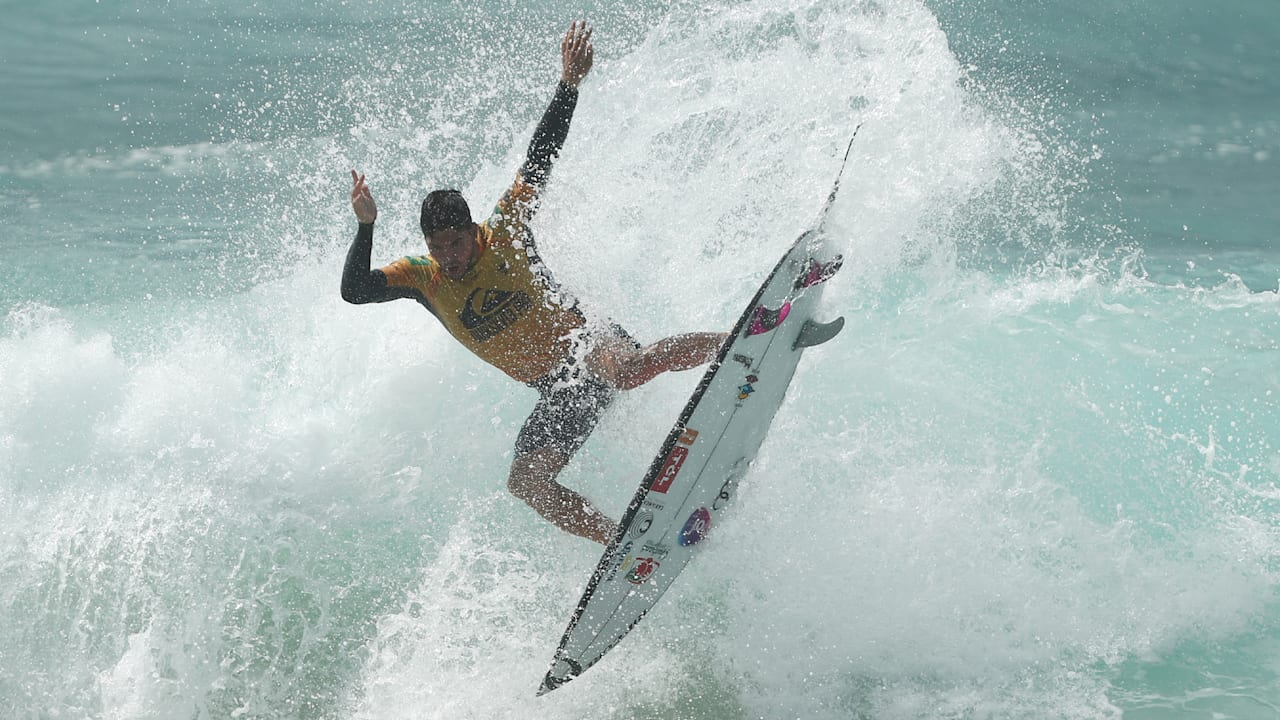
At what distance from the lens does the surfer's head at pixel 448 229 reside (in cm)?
400

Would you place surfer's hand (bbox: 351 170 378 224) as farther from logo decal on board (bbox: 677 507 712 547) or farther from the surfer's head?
logo decal on board (bbox: 677 507 712 547)

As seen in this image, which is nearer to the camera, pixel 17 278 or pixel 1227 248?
pixel 1227 248

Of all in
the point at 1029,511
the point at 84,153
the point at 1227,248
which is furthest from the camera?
the point at 84,153

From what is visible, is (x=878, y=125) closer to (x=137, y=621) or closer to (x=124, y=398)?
(x=137, y=621)

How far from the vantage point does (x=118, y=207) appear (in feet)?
51.6

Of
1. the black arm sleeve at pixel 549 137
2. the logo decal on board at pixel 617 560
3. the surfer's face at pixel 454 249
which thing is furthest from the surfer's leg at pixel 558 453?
the black arm sleeve at pixel 549 137

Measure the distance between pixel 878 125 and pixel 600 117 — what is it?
6.60 feet

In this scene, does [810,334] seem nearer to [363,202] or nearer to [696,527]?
[696,527]

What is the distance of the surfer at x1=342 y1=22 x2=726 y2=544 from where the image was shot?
414 cm

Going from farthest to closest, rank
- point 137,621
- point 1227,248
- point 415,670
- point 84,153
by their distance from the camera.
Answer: point 84,153 < point 1227,248 < point 137,621 < point 415,670

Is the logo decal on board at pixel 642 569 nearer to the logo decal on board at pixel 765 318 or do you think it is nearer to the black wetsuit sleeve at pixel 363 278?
the logo decal on board at pixel 765 318

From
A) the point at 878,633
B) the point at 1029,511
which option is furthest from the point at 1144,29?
the point at 878,633

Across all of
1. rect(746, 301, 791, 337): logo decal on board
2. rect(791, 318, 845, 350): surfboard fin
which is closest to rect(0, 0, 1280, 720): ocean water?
rect(791, 318, 845, 350): surfboard fin

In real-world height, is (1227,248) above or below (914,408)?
below
